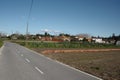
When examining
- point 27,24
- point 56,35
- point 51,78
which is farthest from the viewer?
point 56,35

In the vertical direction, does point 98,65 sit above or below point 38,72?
below

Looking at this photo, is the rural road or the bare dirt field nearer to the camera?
the rural road

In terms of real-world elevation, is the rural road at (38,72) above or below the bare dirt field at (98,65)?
above

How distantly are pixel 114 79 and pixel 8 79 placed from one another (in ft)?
17.9

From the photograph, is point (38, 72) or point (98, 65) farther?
point (98, 65)

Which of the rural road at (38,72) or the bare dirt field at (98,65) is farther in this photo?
the bare dirt field at (98,65)

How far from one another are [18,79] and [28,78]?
1.77ft

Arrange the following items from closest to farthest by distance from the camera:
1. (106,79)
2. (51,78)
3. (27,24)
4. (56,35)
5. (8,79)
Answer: (8,79), (51,78), (106,79), (27,24), (56,35)

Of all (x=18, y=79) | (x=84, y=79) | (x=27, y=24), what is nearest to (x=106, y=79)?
(x=84, y=79)

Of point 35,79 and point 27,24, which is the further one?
point 27,24

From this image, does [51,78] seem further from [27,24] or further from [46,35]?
[46,35]

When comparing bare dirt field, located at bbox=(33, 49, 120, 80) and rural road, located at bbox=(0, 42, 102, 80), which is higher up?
rural road, located at bbox=(0, 42, 102, 80)

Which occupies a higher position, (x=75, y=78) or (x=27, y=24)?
(x=27, y=24)

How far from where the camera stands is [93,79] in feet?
32.5
